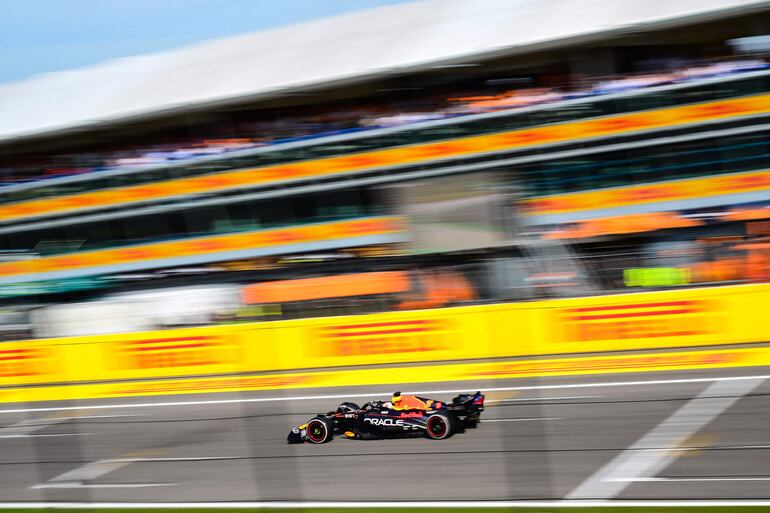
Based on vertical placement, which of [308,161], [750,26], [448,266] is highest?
[750,26]

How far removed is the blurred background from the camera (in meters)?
6.30

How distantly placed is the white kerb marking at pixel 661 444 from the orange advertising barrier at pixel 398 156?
24.7 feet

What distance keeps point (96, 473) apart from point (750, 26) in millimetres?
11595

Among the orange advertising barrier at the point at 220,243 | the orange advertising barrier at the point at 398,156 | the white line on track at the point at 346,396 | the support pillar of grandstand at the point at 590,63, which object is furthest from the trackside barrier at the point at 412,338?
the support pillar of grandstand at the point at 590,63

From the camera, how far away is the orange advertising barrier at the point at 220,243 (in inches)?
637

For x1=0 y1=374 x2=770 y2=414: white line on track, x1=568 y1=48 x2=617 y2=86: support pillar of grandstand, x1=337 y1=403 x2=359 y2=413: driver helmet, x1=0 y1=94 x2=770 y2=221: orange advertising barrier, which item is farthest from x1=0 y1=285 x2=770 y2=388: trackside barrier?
x1=568 y1=48 x2=617 y2=86: support pillar of grandstand

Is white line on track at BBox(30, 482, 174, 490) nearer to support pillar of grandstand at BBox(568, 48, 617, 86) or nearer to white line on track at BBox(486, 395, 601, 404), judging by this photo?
white line on track at BBox(486, 395, 601, 404)

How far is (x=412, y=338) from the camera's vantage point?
9414 mm

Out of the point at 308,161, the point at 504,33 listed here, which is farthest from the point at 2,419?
the point at 504,33

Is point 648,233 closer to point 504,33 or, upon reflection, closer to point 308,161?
point 504,33

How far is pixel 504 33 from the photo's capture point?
598 inches

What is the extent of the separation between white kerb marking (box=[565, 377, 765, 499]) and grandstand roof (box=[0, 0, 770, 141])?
27.2 ft

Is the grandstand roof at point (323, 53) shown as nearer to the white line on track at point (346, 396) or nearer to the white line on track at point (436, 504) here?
the white line on track at point (346, 396)

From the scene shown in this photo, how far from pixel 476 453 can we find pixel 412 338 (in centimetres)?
360
